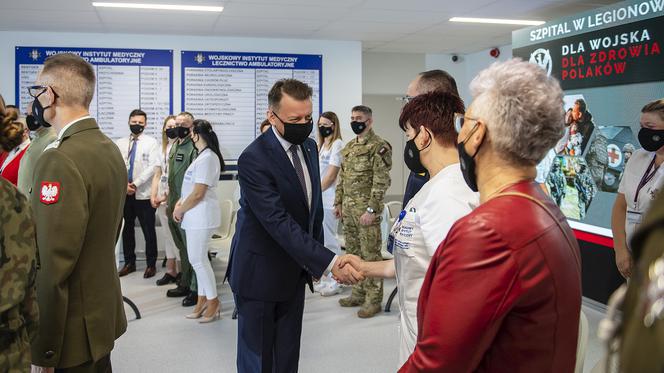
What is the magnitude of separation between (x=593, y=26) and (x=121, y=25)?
16.6 ft

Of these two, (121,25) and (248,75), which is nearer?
(121,25)

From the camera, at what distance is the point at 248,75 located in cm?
770

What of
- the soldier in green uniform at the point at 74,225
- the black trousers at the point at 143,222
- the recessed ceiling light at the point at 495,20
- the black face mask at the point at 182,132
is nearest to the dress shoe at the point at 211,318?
the black face mask at the point at 182,132

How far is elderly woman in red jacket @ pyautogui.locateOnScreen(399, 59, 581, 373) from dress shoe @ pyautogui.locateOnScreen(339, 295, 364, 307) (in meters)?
3.92

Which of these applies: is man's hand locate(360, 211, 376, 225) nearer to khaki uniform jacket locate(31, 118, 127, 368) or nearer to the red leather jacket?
khaki uniform jacket locate(31, 118, 127, 368)

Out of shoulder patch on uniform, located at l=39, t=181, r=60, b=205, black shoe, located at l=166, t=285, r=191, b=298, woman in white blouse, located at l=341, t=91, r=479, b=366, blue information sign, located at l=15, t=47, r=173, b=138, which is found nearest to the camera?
woman in white blouse, located at l=341, t=91, r=479, b=366

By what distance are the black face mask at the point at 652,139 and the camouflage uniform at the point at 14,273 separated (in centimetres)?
353

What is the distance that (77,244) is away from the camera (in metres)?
1.88

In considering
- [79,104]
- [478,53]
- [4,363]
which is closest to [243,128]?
[478,53]

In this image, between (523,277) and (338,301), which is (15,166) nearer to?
(338,301)

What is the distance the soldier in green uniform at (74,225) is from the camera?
72.8 inches

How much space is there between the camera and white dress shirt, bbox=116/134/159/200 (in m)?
6.14

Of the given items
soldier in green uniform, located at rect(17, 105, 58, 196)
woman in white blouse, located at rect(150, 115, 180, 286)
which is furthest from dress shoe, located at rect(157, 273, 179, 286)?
soldier in green uniform, located at rect(17, 105, 58, 196)

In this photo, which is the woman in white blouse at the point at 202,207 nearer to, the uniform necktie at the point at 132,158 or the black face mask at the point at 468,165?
the uniform necktie at the point at 132,158
